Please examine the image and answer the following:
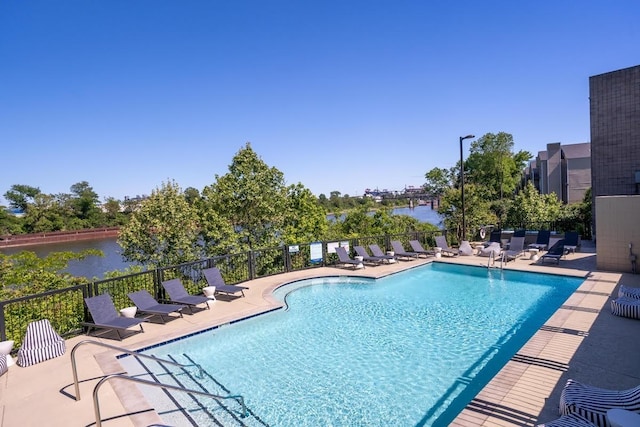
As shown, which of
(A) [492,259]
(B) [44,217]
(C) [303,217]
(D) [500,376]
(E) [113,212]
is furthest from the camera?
(E) [113,212]

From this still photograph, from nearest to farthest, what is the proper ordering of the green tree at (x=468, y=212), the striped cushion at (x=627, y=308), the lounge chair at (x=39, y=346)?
the lounge chair at (x=39, y=346), the striped cushion at (x=627, y=308), the green tree at (x=468, y=212)

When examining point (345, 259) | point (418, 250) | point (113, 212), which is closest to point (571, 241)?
point (418, 250)

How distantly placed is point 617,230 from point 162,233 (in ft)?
51.3

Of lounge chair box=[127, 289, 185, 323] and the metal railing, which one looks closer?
the metal railing

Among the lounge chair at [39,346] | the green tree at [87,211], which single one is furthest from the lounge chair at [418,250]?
the green tree at [87,211]

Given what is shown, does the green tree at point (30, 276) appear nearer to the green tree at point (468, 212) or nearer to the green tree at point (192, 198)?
the green tree at point (192, 198)

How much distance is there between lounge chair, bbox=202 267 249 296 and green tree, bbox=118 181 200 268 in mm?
6026

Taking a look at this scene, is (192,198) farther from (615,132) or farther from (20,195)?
(20,195)

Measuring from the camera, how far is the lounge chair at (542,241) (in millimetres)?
14086

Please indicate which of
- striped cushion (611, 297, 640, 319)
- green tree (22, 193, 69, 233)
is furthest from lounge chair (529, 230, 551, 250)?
green tree (22, 193, 69, 233)

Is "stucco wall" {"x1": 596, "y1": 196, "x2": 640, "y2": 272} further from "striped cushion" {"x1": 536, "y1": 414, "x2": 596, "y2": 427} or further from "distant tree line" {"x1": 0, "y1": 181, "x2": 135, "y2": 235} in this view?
"distant tree line" {"x1": 0, "y1": 181, "x2": 135, "y2": 235}

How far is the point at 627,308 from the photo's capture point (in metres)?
6.41

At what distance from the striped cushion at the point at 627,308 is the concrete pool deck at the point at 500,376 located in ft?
0.55

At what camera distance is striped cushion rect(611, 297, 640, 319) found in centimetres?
636
